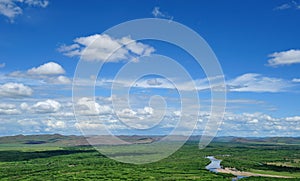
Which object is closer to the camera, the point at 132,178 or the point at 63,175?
the point at 132,178

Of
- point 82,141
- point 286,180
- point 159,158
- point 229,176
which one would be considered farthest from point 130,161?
point 82,141

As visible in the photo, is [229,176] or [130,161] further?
[130,161]

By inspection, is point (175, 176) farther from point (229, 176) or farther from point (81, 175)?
point (81, 175)

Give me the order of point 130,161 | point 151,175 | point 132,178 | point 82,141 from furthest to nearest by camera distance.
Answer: point 82,141 < point 130,161 < point 151,175 < point 132,178

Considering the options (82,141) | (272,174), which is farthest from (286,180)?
(82,141)

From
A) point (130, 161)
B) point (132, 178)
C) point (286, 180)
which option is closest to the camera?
point (286, 180)

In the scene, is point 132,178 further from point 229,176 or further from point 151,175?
point 229,176

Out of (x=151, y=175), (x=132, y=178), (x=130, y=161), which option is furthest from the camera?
(x=130, y=161)

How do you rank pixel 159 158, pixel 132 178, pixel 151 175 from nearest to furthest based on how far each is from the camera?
1. pixel 132 178
2. pixel 151 175
3. pixel 159 158

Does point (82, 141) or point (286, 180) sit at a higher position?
point (82, 141)
